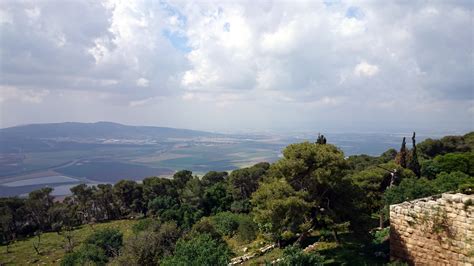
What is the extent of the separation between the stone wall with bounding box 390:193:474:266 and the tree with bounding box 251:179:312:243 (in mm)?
3600

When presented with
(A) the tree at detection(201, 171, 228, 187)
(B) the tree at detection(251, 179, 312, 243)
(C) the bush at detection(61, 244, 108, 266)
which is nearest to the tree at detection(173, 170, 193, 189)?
(A) the tree at detection(201, 171, 228, 187)

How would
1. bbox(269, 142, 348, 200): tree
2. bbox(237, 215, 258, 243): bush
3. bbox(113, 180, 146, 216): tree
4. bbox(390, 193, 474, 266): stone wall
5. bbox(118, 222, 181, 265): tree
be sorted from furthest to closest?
bbox(113, 180, 146, 216): tree < bbox(237, 215, 258, 243): bush < bbox(118, 222, 181, 265): tree < bbox(269, 142, 348, 200): tree < bbox(390, 193, 474, 266): stone wall

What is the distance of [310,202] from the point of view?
13.7 metres

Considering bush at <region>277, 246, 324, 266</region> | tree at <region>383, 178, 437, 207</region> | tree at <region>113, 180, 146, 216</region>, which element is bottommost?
tree at <region>113, 180, 146, 216</region>

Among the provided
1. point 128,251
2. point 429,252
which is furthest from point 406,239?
point 128,251

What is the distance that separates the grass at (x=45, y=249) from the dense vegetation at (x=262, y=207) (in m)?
0.82

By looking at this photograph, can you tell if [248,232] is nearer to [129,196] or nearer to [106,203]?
[129,196]

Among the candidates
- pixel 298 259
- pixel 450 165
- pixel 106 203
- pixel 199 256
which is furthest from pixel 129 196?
pixel 298 259

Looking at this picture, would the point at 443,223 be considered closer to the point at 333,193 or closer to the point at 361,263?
the point at 361,263

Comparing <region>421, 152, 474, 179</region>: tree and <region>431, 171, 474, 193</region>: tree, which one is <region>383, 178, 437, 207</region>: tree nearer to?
<region>431, 171, 474, 193</region>: tree

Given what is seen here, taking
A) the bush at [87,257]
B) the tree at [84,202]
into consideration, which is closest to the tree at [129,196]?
the tree at [84,202]

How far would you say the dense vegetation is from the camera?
44.2ft

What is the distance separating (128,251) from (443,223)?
15819 mm

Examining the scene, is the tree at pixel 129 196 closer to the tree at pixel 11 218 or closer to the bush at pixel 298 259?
the tree at pixel 11 218
